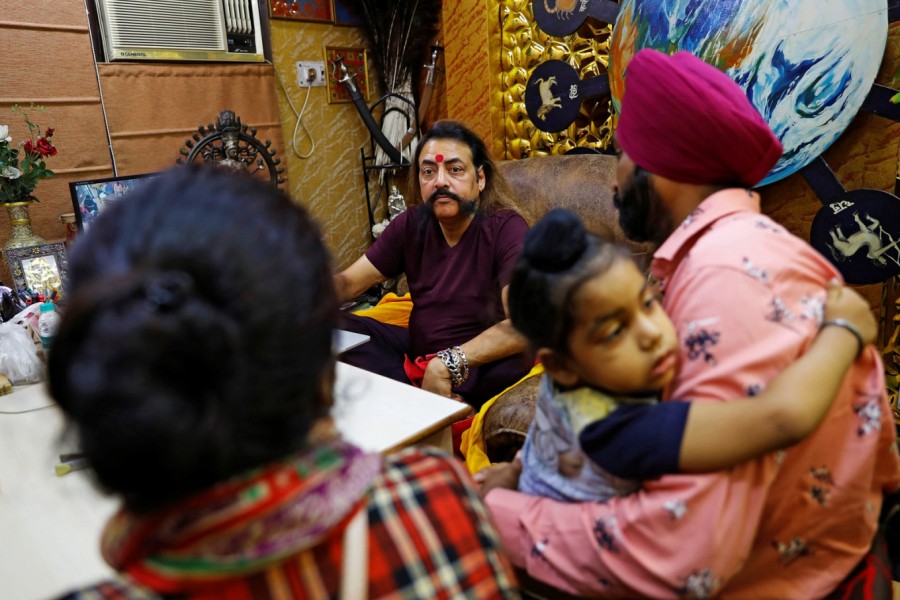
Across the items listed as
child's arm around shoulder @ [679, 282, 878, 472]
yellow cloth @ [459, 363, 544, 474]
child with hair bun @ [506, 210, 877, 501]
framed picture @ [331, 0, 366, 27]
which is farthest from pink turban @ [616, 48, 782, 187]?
framed picture @ [331, 0, 366, 27]

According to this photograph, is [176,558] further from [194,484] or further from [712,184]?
[712,184]

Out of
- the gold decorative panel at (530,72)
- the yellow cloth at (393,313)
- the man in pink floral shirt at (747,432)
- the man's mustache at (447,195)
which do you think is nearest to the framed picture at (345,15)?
the gold decorative panel at (530,72)

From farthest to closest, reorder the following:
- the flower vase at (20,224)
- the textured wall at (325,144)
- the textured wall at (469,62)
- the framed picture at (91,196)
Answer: the textured wall at (325,144) → the textured wall at (469,62) → the framed picture at (91,196) → the flower vase at (20,224)

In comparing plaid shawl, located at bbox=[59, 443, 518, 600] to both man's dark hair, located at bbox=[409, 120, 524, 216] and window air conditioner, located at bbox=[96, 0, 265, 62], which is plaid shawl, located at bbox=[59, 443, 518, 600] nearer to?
man's dark hair, located at bbox=[409, 120, 524, 216]

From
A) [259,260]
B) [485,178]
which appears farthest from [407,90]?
[259,260]

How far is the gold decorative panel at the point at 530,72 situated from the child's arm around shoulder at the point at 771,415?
2061 millimetres

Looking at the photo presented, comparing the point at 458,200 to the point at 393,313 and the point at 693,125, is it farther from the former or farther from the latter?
the point at 693,125

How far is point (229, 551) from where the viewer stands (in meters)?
0.47

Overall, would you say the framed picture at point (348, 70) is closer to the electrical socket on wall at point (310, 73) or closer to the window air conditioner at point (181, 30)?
the electrical socket on wall at point (310, 73)

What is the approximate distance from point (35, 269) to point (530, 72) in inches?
90.5

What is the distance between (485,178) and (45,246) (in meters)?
1.72

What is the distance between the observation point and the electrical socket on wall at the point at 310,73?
12.0ft

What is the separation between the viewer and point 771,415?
74cm

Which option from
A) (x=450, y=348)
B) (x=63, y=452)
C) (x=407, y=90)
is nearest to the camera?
(x=63, y=452)
